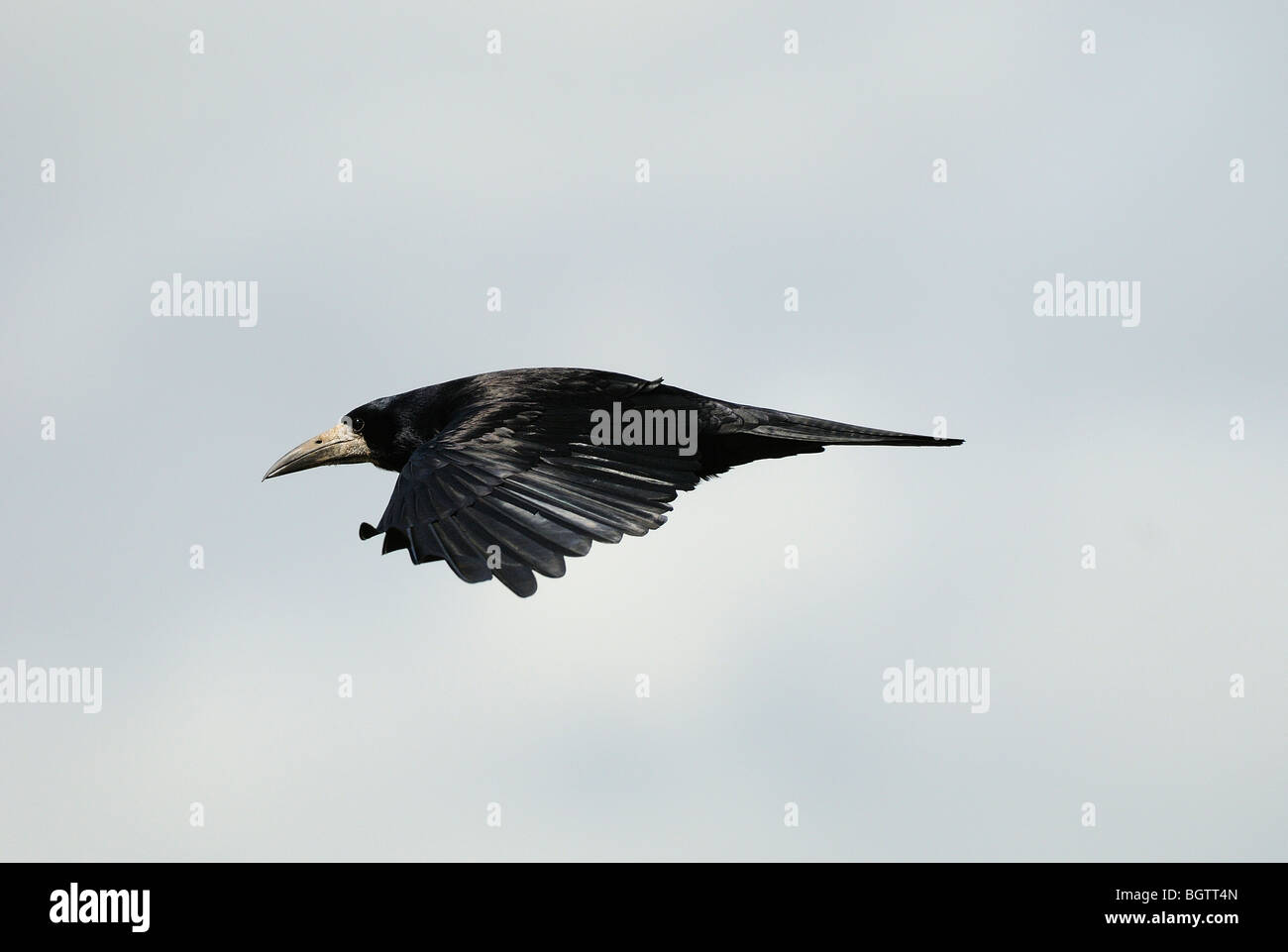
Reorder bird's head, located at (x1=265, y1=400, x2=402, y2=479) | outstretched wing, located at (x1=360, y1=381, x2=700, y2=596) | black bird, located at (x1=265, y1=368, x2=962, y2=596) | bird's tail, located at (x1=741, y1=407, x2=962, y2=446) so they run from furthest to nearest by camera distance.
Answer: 1. bird's head, located at (x1=265, y1=400, x2=402, y2=479)
2. bird's tail, located at (x1=741, y1=407, x2=962, y2=446)
3. black bird, located at (x1=265, y1=368, x2=962, y2=596)
4. outstretched wing, located at (x1=360, y1=381, x2=700, y2=596)

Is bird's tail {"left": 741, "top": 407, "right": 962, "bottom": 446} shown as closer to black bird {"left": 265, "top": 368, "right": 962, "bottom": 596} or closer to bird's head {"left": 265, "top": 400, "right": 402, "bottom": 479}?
black bird {"left": 265, "top": 368, "right": 962, "bottom": 596}

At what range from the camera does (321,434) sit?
52.4 feet

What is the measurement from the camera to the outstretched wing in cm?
1014

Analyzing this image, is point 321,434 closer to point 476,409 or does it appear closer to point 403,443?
point 403,443

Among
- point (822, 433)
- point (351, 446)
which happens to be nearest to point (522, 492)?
point (822, 433)

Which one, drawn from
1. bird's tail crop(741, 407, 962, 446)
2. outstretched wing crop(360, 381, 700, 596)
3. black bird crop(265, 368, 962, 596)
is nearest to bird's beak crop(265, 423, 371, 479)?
black bird crop(265, 368, 962, 596)

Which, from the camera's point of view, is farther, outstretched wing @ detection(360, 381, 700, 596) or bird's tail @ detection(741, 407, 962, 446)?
bird's tail @ detection(741, 407, 962, 446)

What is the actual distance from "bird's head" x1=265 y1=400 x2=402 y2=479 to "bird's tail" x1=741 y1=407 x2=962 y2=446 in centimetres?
426

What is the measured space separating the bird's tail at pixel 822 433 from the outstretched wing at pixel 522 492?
2.73 feet

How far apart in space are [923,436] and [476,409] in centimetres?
380

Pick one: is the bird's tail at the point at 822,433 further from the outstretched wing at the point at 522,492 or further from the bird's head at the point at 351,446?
the bird's head at the point at 351,446

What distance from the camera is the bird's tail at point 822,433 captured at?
1295cm

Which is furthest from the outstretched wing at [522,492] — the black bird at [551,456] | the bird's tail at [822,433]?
the bird's tail at [822,433]
